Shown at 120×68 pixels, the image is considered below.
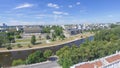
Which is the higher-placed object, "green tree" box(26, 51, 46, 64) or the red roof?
the red roof

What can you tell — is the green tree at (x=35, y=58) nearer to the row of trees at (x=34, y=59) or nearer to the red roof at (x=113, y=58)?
the row of trees at (x=34, y=59)

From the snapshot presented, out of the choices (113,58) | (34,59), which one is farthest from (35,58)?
(113,58)

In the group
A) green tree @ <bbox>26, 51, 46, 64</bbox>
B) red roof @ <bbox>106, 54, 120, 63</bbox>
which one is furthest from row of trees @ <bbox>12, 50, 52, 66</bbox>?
red roof @ <bbox>106, 54, 120, 63</bbox>

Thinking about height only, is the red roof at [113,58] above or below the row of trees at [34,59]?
above

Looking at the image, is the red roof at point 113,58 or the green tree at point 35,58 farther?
the green tree at point 35,58

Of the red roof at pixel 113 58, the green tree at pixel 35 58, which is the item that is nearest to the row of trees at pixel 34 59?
the green tree at pixel 35 58

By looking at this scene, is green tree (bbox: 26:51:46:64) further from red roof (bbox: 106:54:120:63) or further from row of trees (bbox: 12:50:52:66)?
red roof (bbox: 106:54:120:63)

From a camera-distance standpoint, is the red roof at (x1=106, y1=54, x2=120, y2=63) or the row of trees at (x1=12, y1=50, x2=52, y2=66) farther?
the row of trees at (x1=12, y1=50, x2=52, y2=66)

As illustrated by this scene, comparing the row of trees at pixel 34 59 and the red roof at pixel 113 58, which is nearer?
the red roof at pixel 113 58

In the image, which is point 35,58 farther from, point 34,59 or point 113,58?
point 113,58

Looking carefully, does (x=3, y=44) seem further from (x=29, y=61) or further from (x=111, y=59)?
(x=111, y=59)

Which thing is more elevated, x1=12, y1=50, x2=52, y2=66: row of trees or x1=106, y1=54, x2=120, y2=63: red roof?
x1=106, y1=54, x2=120, y2=63: red roof
